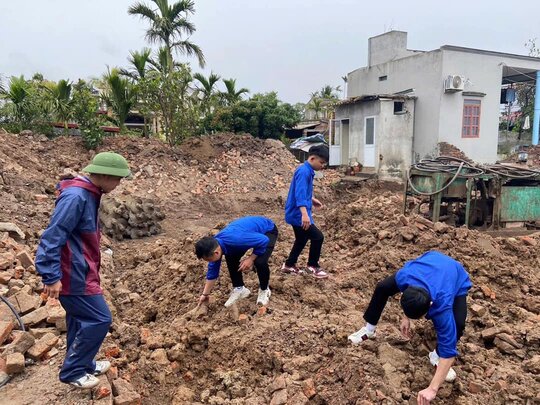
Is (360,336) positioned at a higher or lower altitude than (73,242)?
lower

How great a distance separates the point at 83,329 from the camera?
298cm

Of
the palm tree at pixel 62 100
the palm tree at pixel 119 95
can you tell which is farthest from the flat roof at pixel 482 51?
the palm tree at pixel 62 100

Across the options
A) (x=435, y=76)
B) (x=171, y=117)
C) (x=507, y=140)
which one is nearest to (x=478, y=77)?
(x=435, y=76)

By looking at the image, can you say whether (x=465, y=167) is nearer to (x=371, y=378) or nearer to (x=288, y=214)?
(x=288, y=214)

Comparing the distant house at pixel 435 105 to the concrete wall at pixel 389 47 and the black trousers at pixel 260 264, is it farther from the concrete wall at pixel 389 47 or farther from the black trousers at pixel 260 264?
the black trousers at pixel 260 264

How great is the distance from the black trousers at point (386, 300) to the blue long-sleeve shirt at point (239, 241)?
1217 mm

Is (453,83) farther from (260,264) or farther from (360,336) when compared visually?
(360,336)

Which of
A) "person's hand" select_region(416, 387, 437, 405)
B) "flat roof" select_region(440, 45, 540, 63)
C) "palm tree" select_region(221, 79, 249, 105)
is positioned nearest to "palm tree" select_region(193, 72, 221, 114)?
"palm tree" select_region(221, 79, 249, 105)

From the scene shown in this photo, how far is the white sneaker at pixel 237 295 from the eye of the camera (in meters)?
4.46

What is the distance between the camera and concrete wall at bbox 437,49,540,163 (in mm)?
15445

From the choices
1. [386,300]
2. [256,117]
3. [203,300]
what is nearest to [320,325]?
[386,300]

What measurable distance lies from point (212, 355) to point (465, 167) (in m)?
5.15

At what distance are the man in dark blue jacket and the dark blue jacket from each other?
1069 millimetres

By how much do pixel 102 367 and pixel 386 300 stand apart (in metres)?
2.27
